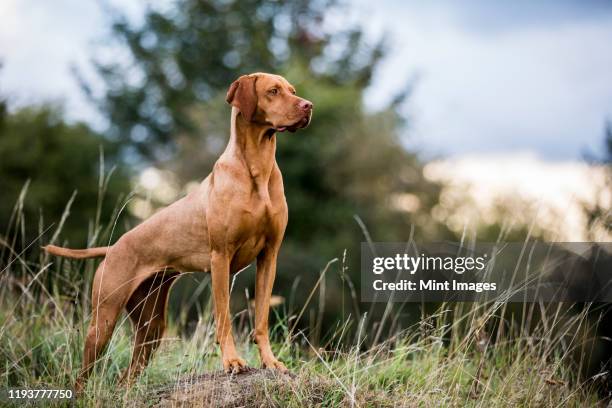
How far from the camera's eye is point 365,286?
651 cm

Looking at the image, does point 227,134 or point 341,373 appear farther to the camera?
point 227,134

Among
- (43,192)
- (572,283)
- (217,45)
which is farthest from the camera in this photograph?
(217,45)

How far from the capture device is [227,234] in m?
4.58

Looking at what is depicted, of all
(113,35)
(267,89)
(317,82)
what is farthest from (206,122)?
(267,89)

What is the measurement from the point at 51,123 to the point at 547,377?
21797mm

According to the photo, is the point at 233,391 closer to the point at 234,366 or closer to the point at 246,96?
the point at 234,366

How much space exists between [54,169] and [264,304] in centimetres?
2009

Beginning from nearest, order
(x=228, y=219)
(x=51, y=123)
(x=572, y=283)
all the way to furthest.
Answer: (x=228, y=219)
(x=572, y=283)
(x=51, y=123)

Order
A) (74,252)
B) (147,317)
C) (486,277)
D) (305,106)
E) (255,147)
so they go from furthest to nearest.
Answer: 1. (486,277)
2. (147,317)
3. (74,252)
4. (255,147)
5. (305,106)

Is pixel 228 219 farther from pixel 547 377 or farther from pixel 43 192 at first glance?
pixel 43 192

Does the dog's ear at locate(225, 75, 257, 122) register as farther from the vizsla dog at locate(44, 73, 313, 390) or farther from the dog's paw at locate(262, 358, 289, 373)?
the dog's paw at locate(262, 358, 289, 373)

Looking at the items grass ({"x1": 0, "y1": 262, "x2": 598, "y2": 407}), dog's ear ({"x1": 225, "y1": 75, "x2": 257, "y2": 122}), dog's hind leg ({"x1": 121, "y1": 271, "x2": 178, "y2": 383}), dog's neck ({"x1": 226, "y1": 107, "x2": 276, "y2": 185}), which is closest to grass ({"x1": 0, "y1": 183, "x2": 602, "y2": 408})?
grass ({"x1": 0, "y1": 262, "x2": 598, "y2": 407})

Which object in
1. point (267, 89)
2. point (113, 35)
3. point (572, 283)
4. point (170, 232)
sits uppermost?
point (113, 35)

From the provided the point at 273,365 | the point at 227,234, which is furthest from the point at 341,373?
the point at 227,234
